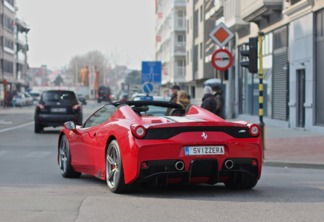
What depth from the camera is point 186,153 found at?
8492mm

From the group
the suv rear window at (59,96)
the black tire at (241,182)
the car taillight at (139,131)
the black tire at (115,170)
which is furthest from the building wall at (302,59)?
the car taillight at (139,131)

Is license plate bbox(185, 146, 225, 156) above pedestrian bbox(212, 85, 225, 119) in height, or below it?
below

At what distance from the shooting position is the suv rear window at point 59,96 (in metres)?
26.3

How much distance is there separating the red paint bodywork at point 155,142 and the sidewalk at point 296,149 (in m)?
4.73

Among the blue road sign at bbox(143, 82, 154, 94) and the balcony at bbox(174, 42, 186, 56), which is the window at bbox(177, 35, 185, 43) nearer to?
the balcony at bbox(174, 42, 186, 56)

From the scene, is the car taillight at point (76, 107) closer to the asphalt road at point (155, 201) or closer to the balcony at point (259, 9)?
the balcony at point (259, 9)

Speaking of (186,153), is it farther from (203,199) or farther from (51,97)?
(51,97)

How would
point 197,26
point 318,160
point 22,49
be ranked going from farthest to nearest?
1. point 22,49
2. point 197,26
3. point 318,160

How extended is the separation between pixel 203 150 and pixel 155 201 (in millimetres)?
886

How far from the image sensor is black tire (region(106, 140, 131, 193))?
8.73 metres

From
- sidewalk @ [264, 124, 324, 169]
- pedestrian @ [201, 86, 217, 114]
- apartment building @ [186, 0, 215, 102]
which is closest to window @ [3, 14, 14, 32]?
apartment building @ [186, 0, 215, 102]

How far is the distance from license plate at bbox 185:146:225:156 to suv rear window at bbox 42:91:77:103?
1822 centimetres

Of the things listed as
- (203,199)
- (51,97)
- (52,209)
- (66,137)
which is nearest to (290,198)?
(203,199)

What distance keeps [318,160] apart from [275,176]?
2.88 metres
